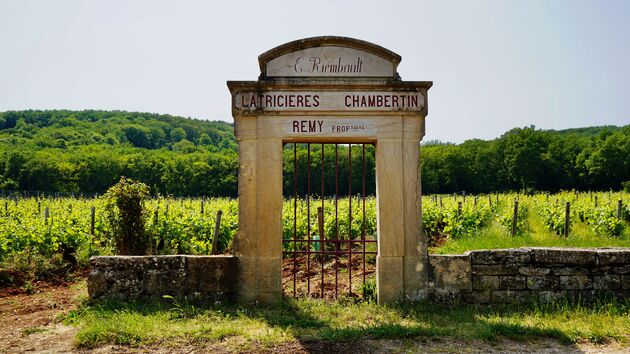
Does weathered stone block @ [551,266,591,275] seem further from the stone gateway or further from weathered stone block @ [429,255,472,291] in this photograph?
the stone gateway

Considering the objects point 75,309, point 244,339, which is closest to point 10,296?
point 75,309

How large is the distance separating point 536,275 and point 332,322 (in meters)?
3.01

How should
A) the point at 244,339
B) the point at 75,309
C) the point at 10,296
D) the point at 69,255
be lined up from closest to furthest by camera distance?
the point at 244,339 < the point at 75,309 < the point at 10,296 < the point at 69,255

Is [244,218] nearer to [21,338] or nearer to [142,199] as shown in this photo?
[21,338]

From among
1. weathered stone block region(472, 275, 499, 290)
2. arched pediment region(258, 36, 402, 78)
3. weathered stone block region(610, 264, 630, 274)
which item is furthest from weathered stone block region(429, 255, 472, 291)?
arched pediment region(258, 36, 402, 78)

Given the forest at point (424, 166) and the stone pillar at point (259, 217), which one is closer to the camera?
the stone pillar at point (259, 217)

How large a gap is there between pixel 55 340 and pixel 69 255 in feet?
19.7

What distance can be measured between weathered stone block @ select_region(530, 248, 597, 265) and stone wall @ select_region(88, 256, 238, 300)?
14.0 feet

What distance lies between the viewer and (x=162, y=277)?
256 inches

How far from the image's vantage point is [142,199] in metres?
9.13

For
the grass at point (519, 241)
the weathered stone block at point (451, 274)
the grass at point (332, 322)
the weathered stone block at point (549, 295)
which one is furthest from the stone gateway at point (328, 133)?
the grass at point (519, 241)

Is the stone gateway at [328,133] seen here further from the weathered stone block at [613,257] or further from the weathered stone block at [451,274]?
the weathered stone block at [613,257]

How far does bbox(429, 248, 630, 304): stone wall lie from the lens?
651 centimetres

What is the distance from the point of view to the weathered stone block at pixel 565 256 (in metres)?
6.50
